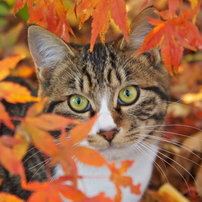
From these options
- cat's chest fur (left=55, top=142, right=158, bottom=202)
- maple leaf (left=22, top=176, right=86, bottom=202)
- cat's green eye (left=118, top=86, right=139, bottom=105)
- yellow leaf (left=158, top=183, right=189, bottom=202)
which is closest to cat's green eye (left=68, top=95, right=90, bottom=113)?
cat's green eye (left=118, top=86, right=139, bottom=105)

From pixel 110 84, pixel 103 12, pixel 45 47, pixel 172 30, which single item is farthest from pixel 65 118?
pixel 45 47

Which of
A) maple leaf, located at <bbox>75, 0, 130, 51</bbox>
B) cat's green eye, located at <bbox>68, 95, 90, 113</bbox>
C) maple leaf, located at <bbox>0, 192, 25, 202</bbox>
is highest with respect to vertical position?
maple leaf, located at <bbox>75, 0, 130, 51</bbox>

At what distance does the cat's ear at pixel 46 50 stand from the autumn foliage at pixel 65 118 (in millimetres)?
70

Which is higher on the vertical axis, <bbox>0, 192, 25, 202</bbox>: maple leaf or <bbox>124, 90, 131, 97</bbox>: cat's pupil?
<bbox>124, 90, 131, 97</bbox>: cat's pupil

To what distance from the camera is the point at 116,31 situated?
490 cm

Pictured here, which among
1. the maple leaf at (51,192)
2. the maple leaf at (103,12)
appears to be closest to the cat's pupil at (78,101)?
the maple leaf at (103,12)

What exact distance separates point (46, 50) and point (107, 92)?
423 mm

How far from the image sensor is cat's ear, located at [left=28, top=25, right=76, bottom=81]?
227 cm

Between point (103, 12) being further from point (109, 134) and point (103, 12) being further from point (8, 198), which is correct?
point (8, 198)

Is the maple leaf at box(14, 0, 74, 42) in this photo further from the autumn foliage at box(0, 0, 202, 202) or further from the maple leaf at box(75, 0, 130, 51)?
the maple leaf at box(75, 0, 130, 51)

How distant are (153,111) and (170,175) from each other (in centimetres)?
102

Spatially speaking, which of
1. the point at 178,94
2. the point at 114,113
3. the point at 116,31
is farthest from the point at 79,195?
the point at 116,31

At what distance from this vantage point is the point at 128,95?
2.34 metres

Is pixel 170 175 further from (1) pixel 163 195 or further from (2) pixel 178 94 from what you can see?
(2) pixel 178 94
